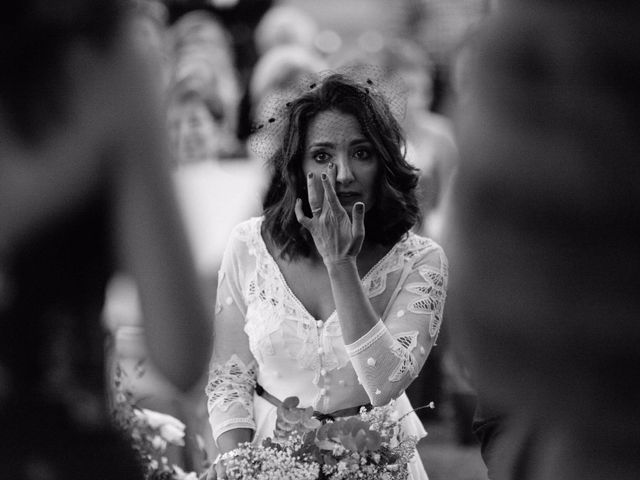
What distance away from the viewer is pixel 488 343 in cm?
170

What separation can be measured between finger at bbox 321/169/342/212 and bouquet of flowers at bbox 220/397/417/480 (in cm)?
51

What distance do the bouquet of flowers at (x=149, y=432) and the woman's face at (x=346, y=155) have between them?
78cm

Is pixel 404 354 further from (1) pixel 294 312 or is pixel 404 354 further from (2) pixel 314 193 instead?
(2) pixel 314 193

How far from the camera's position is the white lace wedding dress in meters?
2.82

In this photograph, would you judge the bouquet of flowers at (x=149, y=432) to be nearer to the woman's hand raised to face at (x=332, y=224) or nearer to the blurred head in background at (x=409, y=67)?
the woman's hand raised to face at (x=332, y=224)

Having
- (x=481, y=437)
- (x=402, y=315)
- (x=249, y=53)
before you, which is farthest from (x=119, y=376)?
(x=249, y=53)

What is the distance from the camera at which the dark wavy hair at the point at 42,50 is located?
1688mm

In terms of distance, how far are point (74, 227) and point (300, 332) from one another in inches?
47.6

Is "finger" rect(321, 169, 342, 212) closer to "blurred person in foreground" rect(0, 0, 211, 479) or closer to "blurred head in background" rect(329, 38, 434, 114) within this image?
"blurred person in foreground" rect(0, 0, 211, 479)

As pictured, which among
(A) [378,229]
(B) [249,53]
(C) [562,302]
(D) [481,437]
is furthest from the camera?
(B) [249,53]

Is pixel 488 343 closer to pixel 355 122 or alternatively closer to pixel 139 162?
pixel 139 162

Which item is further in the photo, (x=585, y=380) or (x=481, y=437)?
(x=481, y=437)

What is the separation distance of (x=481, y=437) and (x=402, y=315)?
382mm

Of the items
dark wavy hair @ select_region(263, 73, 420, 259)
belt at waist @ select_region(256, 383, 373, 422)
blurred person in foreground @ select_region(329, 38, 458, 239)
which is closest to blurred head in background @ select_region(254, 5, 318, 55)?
blurred person in foreground @ select_region(329, 38, 458, 239)
